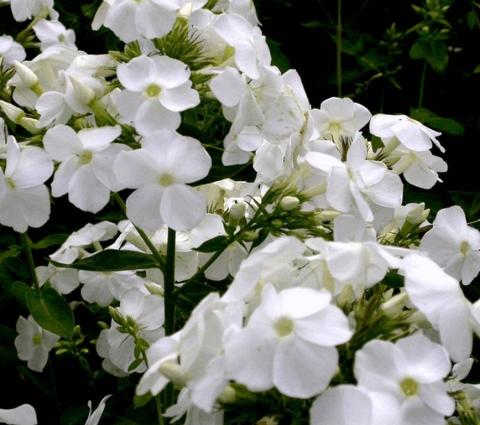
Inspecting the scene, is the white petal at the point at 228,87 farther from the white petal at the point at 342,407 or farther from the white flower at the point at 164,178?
the white petal at the point at 342,407

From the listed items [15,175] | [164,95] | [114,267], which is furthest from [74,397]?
[164,95]

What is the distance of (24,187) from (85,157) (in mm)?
119

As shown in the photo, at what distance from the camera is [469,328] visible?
118 centimetres

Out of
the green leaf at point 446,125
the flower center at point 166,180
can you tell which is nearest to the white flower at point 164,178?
the flower center at point 166,180

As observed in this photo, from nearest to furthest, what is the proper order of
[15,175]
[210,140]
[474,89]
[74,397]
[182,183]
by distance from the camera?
1. [182,183]
2. [15,175]
3. [210,140]
4. [74,397]
5. [474,89]

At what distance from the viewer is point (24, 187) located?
4.77 feet

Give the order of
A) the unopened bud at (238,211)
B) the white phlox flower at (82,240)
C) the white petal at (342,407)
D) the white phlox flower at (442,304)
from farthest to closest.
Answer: the white phlox flower at (82,240) < the unopened bud at (238,211) < the white phlox flower at (442,304) < the white petal at (342,407)

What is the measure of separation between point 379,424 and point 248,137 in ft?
1.81

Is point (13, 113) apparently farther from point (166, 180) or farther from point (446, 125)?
point (446, 125)

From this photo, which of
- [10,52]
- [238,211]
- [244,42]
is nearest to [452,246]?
[238,211]

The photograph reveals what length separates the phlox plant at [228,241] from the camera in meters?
1.08

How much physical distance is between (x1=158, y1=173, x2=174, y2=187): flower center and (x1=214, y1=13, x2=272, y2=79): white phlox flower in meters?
0.20

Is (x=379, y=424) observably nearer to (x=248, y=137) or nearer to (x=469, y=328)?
(x=469, y=328)

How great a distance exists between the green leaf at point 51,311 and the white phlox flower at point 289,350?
72cm
